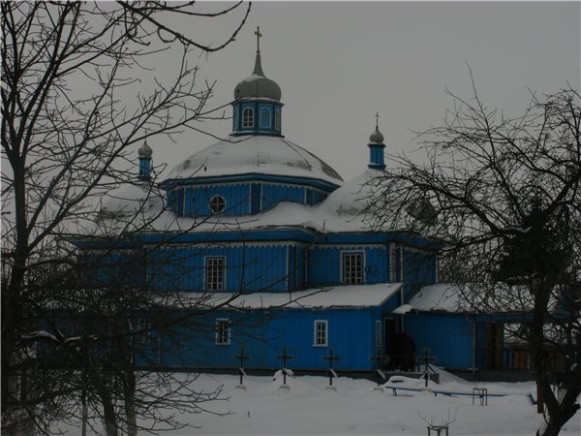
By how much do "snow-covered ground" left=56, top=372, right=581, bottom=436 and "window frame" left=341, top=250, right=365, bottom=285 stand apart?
4.99m

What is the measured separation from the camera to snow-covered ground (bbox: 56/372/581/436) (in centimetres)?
2009

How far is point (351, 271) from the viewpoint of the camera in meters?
37.4

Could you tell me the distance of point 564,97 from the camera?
10789 mm

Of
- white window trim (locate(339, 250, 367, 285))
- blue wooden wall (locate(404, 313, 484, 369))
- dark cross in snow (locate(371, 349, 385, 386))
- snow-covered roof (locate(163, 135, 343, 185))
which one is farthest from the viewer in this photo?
snow-covered roof (locate(163, 135, 343, 185))

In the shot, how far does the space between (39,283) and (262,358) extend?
29498mm

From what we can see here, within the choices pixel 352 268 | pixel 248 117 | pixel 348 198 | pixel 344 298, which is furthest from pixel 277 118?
pixel 344 298

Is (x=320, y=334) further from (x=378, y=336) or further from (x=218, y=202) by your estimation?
(x=218, y=202)

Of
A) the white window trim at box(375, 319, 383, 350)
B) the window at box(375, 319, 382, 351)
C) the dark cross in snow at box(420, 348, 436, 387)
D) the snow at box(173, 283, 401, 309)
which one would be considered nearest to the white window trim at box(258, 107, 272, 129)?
the snow at box(173, 283, 401, 309)

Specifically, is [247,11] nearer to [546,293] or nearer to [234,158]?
[546,293]

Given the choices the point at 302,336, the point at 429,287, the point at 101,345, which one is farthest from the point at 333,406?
the point at 101,345

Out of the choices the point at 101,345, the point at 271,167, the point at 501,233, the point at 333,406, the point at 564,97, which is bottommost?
the point at 333,406

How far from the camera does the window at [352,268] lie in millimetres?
37250

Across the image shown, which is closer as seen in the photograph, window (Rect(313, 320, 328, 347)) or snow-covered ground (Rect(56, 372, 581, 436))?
snow-covered ground (Rect(56, 372, 581, 436))

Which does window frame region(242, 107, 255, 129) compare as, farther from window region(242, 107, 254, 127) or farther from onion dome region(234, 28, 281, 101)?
onion dome region(234, 28, 281, 101)
